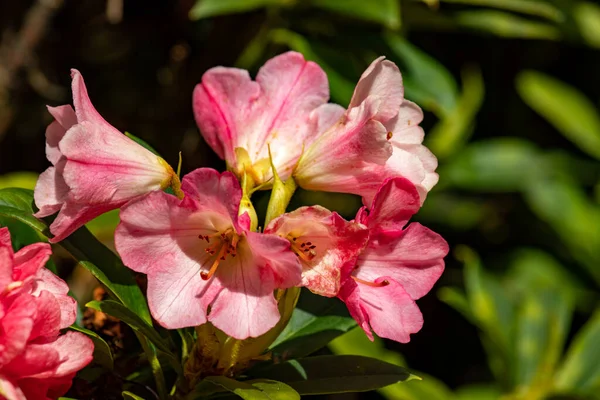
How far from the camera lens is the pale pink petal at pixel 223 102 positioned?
3.37ft

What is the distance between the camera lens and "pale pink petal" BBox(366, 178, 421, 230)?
2.93 feet

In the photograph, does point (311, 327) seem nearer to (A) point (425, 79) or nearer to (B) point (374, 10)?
(B) point (374, 10)

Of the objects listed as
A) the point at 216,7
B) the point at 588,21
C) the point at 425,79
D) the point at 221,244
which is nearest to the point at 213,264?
the point at 221,244

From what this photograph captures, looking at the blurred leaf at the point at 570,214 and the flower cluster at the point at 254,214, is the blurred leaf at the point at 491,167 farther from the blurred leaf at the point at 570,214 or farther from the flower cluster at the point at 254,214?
the flower cluster at the point at 254,214

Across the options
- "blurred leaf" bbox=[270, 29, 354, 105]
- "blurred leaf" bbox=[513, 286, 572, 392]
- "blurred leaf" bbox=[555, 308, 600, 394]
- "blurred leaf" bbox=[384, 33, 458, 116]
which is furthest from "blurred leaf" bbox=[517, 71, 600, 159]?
"blurred leaf" bbox=[270, 29, 354, 105]

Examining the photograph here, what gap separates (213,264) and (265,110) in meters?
0.23

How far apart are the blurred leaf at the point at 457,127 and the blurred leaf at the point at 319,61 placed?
2.22 ft

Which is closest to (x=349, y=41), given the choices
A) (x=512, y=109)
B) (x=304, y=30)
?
(x=304, y=30)

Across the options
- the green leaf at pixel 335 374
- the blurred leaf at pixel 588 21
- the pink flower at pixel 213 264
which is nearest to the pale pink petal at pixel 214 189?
the pink flower at pixel 213 264

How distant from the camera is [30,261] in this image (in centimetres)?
83

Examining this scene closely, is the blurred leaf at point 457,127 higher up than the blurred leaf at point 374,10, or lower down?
lower down

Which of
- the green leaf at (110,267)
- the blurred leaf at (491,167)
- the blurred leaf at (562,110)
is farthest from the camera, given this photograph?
the blurred leaf at (562,110)

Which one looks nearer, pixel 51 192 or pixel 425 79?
pixel 51 192

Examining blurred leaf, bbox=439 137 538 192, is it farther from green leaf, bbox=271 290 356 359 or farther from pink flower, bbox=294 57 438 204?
pink flower, bbox=294 57 438 204
